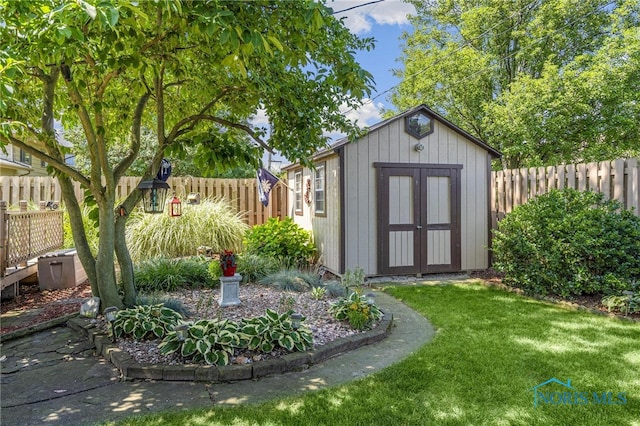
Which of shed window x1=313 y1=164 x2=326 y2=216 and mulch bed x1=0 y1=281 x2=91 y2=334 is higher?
shed window x1=313 y1=164 x2=326 y2=216

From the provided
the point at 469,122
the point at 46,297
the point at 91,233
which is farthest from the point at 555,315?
the point at 469,122

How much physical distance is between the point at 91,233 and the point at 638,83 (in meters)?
13.7

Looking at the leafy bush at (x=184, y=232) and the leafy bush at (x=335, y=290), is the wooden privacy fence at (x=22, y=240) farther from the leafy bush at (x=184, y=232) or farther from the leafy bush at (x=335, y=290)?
the leafy bush at (x=335, y=290)

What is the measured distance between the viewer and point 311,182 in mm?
8219

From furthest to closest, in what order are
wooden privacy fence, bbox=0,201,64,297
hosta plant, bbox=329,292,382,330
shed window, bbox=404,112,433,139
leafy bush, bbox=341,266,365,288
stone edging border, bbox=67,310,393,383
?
1. shed window, bbox=404,112,433,139
2. wooden privacy fence, bbox=0,201,64,297
3. leafy bush, bbox=341,266,365,288
4. hosta plant, bbox=329,292,382,330
5. stone edging border, bbox=67,310,393,383

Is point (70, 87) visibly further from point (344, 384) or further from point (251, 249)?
point (251, 249)

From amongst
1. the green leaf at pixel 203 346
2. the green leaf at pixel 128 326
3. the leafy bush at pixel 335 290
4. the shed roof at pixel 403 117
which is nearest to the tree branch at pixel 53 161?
the green leaf at pixel 128 326

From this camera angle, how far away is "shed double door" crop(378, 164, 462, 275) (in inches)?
270

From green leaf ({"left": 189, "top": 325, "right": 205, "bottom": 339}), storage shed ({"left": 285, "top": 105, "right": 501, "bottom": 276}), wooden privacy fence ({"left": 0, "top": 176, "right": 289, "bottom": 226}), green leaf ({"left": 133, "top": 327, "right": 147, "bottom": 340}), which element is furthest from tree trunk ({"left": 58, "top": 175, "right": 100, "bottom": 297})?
wooden privacy fence ({"left": 0, "top": 176, "right": 289, "bottom": 226})

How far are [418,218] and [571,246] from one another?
250 centimetres

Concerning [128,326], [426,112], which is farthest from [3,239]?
[426,112]

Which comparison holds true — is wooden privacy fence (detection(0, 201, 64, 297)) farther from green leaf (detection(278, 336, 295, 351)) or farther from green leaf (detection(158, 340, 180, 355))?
green leaf (detection(278, 336, 295, 351))

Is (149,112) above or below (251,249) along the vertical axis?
above

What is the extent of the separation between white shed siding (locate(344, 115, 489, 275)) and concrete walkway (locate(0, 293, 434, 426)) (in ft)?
10.2
